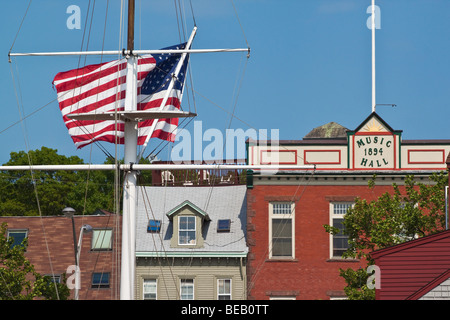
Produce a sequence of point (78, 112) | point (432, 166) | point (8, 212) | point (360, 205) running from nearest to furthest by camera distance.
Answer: point (78, 112) < point (360, 205) < point (432, 166) < point (8, 212)

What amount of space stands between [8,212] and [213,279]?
31.5 m

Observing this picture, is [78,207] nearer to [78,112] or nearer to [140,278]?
[140,278]

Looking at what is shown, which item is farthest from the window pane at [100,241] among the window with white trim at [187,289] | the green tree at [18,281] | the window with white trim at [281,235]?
→ the window with white trim at [281,235]

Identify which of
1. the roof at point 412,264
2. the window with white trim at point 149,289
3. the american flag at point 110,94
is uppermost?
the american flag at point 110,94

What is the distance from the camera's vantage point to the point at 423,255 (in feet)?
85.2

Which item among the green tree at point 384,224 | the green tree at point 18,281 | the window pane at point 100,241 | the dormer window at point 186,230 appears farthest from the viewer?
the window pane at point 100,241

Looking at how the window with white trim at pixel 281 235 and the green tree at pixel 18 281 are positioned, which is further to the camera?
the window with white trim at pixel 281 235

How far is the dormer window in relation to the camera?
41.7 metres

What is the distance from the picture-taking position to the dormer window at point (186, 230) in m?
41.7

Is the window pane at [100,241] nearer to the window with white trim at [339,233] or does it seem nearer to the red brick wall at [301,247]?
the red brick wall at [301,247]

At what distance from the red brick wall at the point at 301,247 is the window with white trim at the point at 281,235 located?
0.19 metres

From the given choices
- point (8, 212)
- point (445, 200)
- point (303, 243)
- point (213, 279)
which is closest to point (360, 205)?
point (445, 200)

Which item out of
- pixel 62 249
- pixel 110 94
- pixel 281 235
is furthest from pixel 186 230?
pixel 110 94

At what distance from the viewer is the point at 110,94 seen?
93.4 ft
